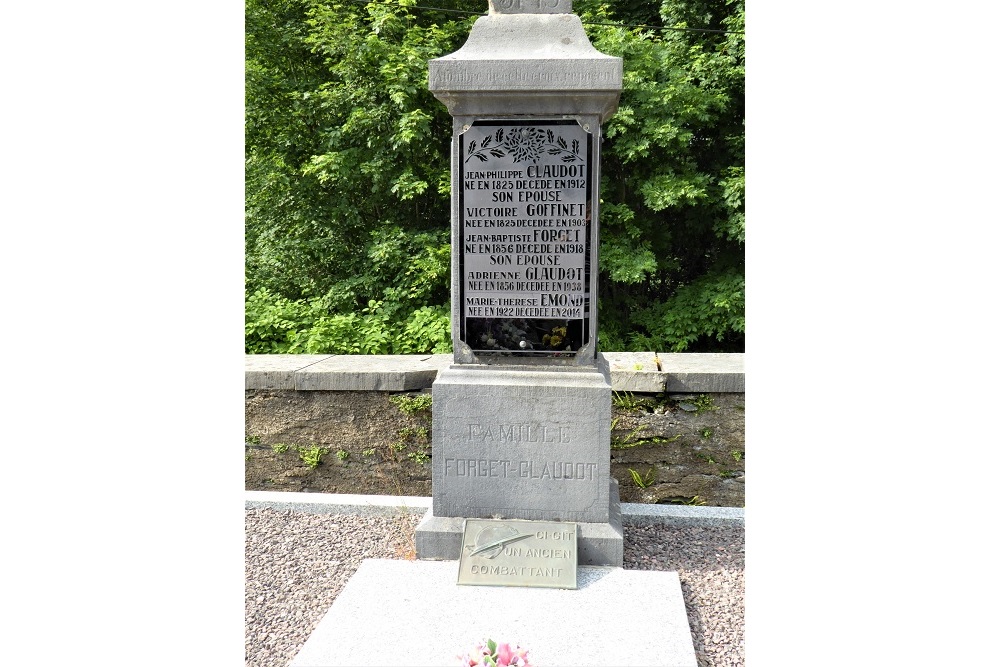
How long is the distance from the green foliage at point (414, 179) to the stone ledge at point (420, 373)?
2.65 metres

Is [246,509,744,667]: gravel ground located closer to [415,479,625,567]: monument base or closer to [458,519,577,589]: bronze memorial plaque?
[415,479,625,567]: monument base

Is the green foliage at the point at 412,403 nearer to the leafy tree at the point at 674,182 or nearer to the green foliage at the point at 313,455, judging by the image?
the green foliage at the point at 313,455

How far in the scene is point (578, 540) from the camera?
3.53 meters

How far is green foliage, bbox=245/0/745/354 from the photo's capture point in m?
7.96

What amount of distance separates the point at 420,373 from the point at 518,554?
1668 millimetres

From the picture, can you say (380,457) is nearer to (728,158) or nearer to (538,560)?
(538,560)

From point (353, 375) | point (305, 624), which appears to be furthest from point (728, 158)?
point (305, 624)

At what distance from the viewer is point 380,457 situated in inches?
189

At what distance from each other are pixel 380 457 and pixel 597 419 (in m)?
1.80

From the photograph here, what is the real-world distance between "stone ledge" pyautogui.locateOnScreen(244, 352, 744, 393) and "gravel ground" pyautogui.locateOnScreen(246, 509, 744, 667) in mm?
875

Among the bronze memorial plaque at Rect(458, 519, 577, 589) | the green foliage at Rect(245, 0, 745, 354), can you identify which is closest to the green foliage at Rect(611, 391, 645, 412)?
the bronze memorial plaque at Rect(458, 519, 577, 589)

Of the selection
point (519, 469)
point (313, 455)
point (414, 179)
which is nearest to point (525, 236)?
point (519, 469)

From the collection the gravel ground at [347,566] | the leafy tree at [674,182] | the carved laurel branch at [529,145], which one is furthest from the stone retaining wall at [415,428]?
the leafy tree at [674,182]

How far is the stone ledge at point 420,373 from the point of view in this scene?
4566 mm
